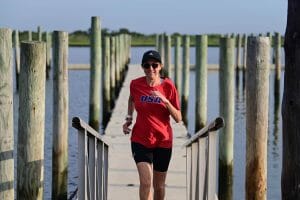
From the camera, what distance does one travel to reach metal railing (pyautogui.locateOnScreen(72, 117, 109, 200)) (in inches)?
213

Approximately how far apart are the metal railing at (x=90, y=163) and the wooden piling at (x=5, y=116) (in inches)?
28.8

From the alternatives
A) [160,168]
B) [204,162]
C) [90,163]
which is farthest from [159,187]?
[90,163]

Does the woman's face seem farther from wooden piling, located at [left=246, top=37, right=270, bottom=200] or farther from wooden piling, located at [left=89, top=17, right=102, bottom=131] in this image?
wooden piling, located at [left=89, top=17, right=102, bottom=131]

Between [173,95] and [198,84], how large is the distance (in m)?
8.51

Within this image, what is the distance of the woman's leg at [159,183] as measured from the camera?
6121 millimetres

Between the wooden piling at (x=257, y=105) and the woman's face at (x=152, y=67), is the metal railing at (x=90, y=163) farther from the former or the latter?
the wooden piling at (x=257, y=105)

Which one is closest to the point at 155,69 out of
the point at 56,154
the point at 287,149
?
the point at 287,149

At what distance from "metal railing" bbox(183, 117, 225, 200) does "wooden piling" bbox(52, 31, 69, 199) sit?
2.45 meters

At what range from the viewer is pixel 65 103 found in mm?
9305

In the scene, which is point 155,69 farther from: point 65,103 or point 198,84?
point 198,84

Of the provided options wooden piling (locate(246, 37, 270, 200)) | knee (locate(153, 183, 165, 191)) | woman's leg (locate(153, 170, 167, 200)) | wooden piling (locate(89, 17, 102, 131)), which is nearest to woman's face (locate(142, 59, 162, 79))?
woman's leg (locate(153, 170, 167, 200))

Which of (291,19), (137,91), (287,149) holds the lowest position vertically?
(287,149)

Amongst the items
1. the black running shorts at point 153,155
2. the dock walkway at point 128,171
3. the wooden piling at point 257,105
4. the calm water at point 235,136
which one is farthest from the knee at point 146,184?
the calm water at point 235,136

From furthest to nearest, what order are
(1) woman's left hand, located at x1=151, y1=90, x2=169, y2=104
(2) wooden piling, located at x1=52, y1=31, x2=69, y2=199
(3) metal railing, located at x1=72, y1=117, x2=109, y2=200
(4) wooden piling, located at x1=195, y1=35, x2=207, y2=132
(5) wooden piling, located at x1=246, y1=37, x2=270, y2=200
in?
(4) wooden piling, located at x1=195, y1=35, x2=207, y2=132 → (2) wooden piling, located at x1=52, y1=31, x2=69, y2=199 → (5) wooden piling, located at x1=246, y1=37, x2=270, y2=200 → (1) woman's left hand, located at x1=151, y1=90, x2=169, y2=104 → (3) metal railing, located at x1=72, y1=117, x2=109, y2=200
